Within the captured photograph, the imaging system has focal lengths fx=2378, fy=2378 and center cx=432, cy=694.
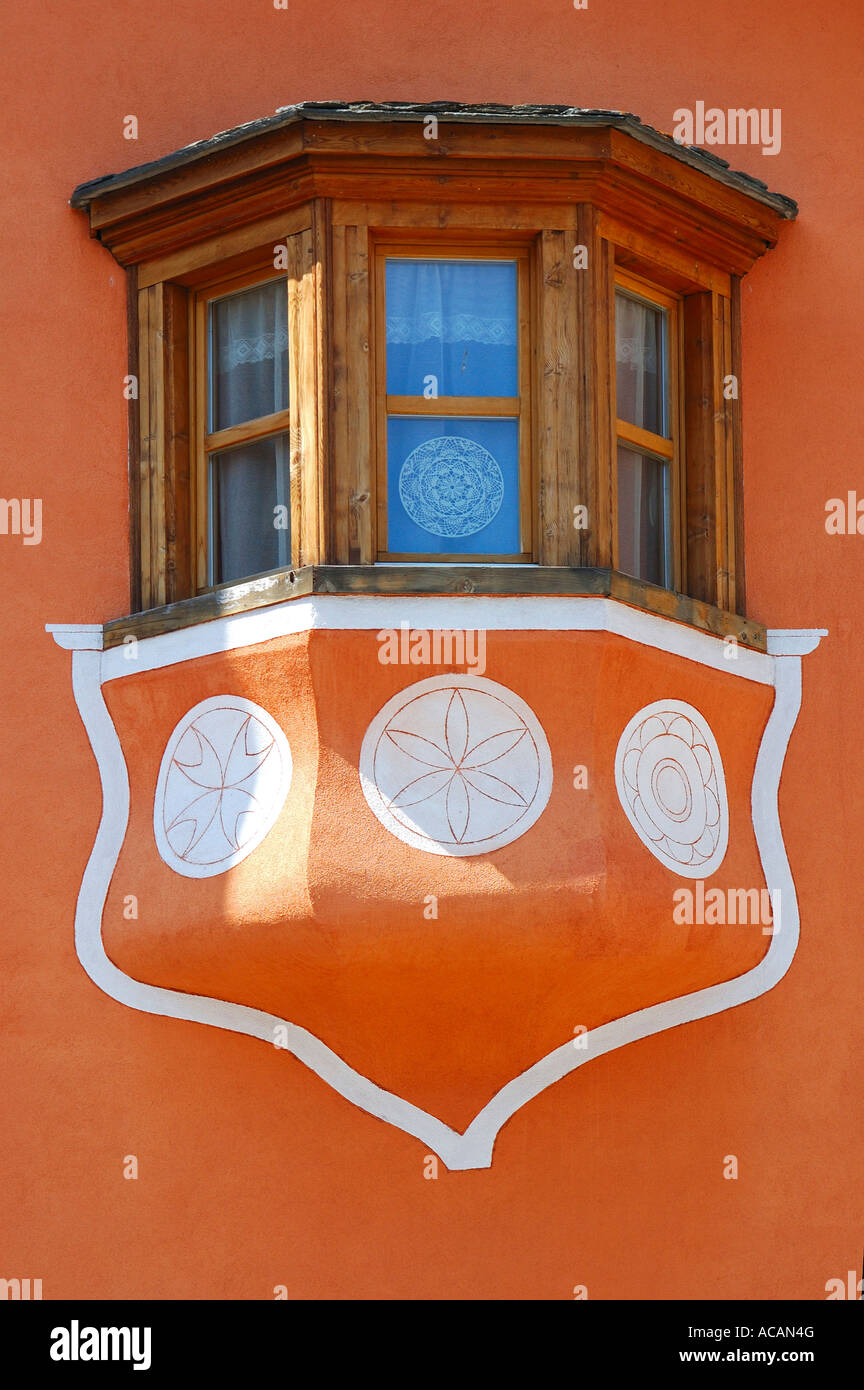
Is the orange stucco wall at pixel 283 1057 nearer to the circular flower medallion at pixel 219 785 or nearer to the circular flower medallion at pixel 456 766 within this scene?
the circular flower medallion at pixel 219 785

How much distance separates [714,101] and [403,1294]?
5.24m

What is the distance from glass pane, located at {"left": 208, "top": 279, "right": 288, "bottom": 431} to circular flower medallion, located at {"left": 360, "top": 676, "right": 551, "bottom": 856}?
1528 millimetres

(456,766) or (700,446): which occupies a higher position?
(700,446)

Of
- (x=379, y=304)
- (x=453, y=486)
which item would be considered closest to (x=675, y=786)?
(x=453, y=486)

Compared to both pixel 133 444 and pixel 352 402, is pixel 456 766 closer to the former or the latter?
pixel 352 402

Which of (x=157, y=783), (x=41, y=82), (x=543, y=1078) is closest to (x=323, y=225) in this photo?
(x=41, y=82)

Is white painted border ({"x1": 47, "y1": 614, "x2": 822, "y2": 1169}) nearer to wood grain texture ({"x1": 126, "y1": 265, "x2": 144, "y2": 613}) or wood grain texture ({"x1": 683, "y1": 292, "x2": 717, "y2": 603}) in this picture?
wood grain texture ({"x1": 126, "y1": 265, "x2": 144, "y2": 613})

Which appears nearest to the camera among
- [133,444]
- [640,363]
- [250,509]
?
[250,509]

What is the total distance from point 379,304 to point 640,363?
46.9 inches

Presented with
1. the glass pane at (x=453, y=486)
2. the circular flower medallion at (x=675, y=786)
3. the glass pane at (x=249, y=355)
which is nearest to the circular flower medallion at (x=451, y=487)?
the glass pane at (x=453, y=486)

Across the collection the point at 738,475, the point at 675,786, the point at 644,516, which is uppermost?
the point at 738,475

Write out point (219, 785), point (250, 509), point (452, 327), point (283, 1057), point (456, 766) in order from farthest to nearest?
1. point (250, 509)
2. point (452, 327)
3. point (283, 1057)
4. point (219, 785)
5. point (456, 766)

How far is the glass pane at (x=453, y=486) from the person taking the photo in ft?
31.0

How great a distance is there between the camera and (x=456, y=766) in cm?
898
